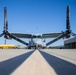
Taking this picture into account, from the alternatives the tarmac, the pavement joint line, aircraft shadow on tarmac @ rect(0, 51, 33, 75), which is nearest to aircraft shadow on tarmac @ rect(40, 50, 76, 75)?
the tarmac

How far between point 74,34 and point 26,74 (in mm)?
67120

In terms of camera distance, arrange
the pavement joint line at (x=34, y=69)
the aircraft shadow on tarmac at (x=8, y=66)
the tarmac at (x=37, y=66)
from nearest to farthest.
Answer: the pavement joint line at (x=34, y=69)
the tarmac at (x=37, y=66)
the aircraft shadow on tarmac at (x=8, y=66)

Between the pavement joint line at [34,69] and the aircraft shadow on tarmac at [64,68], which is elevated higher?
the pavement joint line at [34,69]

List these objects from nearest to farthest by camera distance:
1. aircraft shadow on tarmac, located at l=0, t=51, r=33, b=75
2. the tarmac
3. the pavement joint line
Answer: the pavement joint line, the tarmac, aircraft shadow on tarmac, located at l=0, t=51, r=33, b=75

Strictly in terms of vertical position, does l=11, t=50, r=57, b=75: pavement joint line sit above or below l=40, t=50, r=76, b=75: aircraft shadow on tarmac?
above

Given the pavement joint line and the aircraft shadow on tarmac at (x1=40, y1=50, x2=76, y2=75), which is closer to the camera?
the pavement joint line

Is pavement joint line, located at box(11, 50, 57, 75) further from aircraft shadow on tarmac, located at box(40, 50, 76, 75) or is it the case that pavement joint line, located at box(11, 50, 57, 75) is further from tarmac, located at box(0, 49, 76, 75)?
aircraft shadow on tarmac, located at box(40, 50, 76, 75)

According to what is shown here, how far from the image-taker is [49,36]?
75375mm

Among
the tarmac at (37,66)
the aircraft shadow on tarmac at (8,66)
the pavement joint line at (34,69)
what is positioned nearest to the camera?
the pavement joint line at (34,69)

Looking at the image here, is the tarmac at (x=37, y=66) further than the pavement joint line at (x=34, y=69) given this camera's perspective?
Yes

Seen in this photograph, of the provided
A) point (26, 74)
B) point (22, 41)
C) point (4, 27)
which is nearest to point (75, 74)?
point (26, 74)

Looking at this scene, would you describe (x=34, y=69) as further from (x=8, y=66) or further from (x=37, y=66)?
(x=8, y=66)

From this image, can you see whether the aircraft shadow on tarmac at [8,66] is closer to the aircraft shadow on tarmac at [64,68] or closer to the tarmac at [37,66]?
the tarmac at [37,66]

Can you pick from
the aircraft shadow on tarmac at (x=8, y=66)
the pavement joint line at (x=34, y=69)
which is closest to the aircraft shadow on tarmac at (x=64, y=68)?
the pavement joint line at (x=34, y=69)
